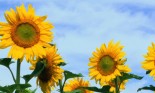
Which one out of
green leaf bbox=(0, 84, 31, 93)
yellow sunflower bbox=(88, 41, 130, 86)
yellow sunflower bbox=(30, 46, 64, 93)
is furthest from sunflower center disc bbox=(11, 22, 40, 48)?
yellow sunflower bbox=(88, 41, 130, 86)

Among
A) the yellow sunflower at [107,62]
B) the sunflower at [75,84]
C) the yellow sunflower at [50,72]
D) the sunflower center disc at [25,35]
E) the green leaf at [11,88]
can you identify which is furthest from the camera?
the sunflower at [75,84]

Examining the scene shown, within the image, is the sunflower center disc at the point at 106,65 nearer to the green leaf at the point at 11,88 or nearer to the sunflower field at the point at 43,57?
the sunflower field at the point at 43,57

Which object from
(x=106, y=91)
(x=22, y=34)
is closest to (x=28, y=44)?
(x=22, y=34)

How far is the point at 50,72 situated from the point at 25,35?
0.97 m

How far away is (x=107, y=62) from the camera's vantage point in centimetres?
864

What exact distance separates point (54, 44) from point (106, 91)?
50.2 inches

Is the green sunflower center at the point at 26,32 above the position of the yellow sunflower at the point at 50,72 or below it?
above

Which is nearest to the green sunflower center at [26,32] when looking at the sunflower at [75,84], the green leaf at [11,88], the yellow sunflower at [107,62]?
the green leaf at [11,88]

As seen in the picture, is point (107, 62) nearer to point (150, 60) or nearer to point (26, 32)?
point (150, 60)

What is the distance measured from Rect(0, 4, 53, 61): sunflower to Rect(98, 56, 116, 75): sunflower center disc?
2.44 meters

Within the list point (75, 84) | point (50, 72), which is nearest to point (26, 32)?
point (50, 72)

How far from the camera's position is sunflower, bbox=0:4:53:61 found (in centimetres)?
629

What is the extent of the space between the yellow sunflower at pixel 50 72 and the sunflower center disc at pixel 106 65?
1.46 metres

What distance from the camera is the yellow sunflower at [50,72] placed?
710cm
